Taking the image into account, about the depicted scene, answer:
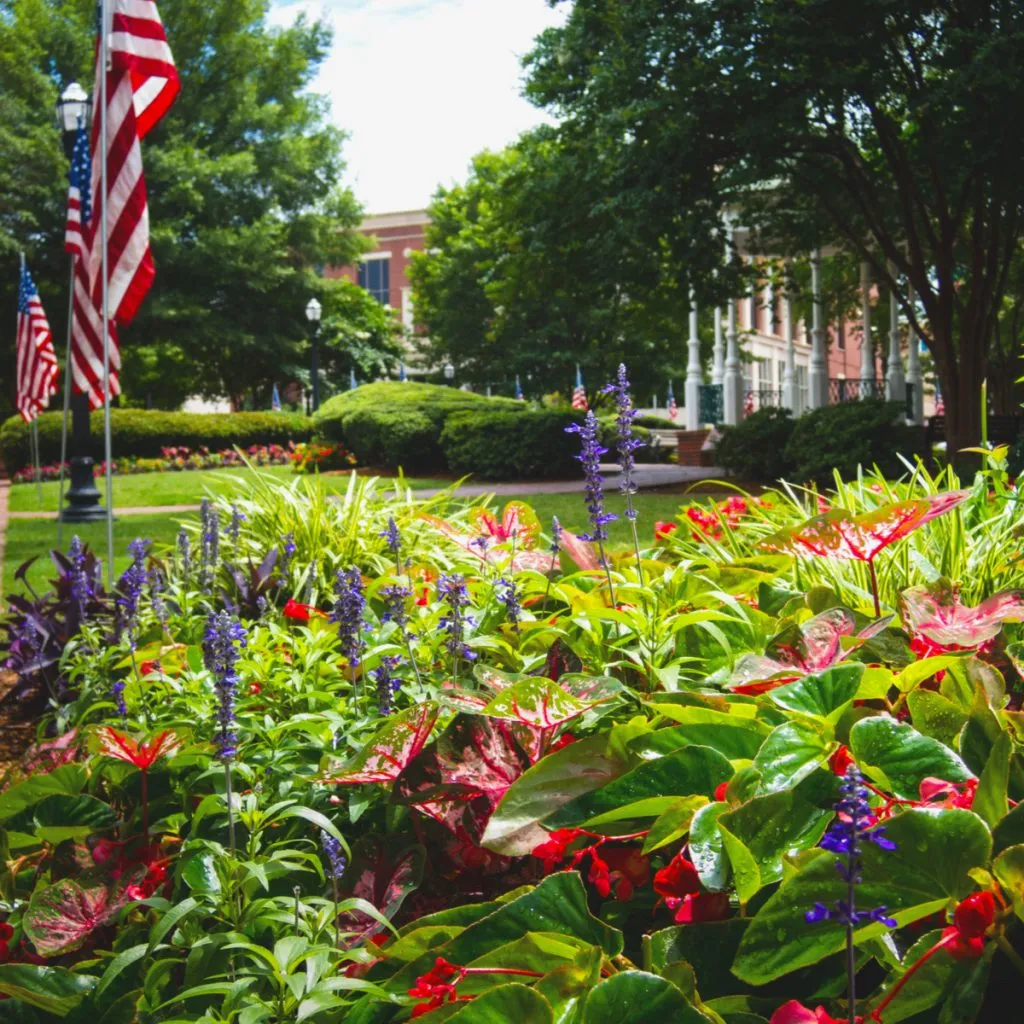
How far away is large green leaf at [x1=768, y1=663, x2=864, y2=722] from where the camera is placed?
4.87 feet

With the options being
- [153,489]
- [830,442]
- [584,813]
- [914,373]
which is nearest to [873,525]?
[584,813]

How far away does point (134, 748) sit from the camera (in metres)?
2.12

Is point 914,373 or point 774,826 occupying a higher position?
point 914,373

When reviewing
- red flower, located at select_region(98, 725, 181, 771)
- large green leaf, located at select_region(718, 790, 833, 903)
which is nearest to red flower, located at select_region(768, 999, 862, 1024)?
large green leaf, located at select_region(718, 790, 833, 903)

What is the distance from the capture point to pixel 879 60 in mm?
11945

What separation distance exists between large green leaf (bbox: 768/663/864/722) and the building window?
6479 centimetres

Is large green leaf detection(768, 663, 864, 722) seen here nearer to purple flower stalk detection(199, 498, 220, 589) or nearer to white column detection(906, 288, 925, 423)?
purple flower stalk detection(199, 498, 220, 589)

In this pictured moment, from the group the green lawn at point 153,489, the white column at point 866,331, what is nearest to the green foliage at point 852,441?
the green lawn at point 153,489

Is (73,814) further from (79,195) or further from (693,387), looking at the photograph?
(693,387)

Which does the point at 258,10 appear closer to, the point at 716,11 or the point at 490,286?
the point at 490,286

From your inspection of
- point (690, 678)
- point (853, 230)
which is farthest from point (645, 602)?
point (853, 230)

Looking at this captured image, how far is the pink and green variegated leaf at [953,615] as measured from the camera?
178cm

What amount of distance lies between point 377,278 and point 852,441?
54.7 m

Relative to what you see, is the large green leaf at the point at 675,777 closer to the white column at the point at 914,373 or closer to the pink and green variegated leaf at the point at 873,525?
the pink and green variegated leaf at the point at 873,525
